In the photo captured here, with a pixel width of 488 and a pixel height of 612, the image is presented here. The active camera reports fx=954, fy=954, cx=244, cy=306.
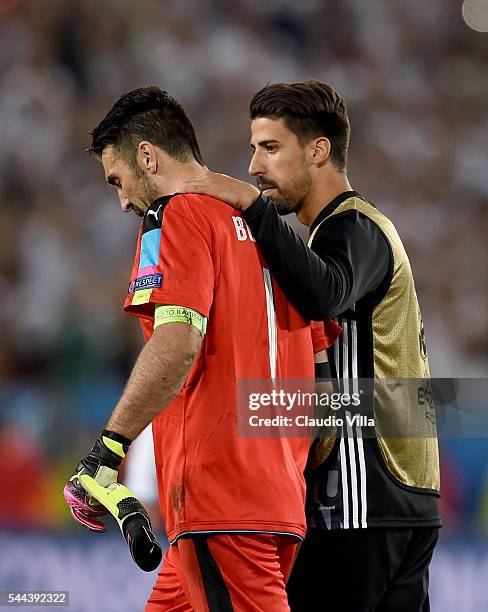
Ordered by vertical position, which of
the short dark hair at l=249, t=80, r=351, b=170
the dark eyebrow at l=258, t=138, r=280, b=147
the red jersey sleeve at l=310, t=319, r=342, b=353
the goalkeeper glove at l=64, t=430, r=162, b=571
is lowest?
the goalkeeper glove at l=64, t=430, r=162, b=571

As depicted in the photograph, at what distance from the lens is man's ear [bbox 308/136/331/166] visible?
2.73 meters

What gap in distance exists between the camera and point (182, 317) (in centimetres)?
199

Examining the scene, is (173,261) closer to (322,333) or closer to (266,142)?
(322,333)

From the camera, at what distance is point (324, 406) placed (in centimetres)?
241

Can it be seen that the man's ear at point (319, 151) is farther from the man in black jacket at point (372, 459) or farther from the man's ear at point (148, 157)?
the man's ear at point (148, 157)

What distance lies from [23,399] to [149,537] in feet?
11.2

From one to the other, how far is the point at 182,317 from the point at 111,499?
0.40 meters

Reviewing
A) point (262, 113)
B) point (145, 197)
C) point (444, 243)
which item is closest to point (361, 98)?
point (444, 243)

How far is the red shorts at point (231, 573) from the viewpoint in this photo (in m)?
2.00

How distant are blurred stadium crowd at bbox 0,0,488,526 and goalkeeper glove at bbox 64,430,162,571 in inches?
137

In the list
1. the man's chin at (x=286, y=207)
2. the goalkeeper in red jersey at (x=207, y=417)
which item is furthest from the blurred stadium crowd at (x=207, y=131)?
the goalkeeper in red jersey at (x=207, y=417)

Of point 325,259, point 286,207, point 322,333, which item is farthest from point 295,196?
point 322,333

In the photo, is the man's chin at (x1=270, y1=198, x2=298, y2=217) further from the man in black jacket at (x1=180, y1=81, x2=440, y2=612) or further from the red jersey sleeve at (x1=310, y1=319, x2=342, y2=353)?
the red jersey sleeve at (x1=310, y1=319, x2=342, y2=353)

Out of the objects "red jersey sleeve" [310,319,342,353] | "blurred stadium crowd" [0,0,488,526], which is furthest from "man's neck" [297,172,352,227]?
"blurred stadium crowd" [0,0,488,526]
